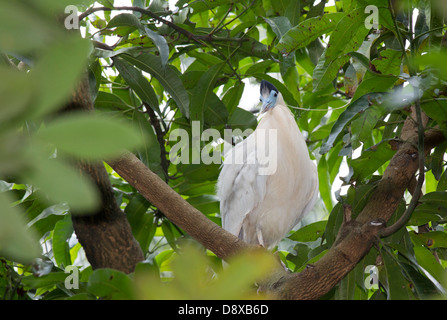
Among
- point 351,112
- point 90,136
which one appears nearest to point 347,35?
point 351,112

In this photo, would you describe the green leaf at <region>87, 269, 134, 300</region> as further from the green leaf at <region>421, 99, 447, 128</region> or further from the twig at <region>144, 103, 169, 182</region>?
the twig at <region>144, 103, 169, 182</region>

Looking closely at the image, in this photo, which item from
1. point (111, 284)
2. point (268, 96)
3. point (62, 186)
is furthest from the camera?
point (268, 96)

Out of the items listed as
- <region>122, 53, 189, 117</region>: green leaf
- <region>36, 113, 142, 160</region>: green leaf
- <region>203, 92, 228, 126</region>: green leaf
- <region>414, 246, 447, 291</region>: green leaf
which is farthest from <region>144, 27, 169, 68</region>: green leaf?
<region>36, 113, 142, 160</region>: green leaf

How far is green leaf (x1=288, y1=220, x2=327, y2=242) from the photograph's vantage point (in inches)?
90.4

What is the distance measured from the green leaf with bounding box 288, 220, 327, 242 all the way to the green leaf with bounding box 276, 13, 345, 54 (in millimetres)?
820

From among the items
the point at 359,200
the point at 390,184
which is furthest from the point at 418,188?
the point at 359,200

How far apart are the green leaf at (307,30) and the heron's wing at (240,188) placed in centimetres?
73

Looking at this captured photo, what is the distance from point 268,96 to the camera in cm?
262

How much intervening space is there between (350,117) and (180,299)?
1330 mm

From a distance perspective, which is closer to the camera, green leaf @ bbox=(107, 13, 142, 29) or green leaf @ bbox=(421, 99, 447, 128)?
green leaf @ bbox=(421, 99, 447, 128)

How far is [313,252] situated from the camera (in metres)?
2.15

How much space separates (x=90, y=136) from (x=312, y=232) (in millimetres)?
2112

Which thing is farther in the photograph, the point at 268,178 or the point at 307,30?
the point at 268,178

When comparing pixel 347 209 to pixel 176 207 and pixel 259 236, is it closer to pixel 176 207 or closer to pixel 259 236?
pixel 176 207
